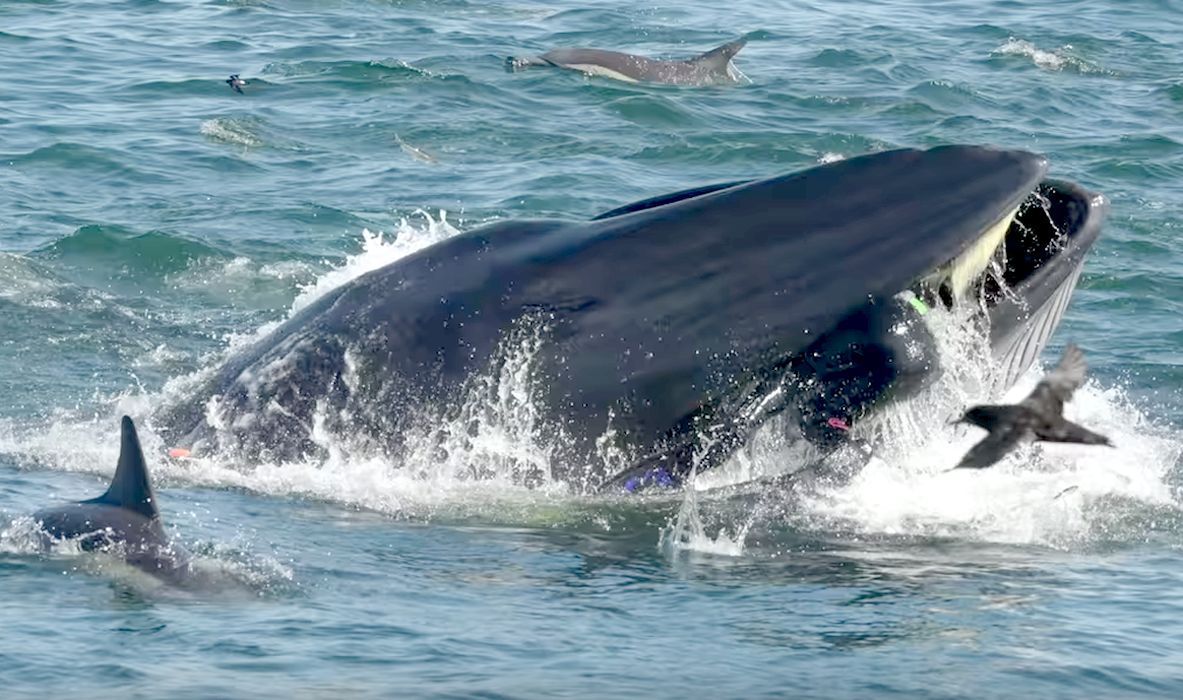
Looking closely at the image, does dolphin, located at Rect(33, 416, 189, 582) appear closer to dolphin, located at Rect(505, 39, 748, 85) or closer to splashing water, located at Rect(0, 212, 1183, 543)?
splashing water, located at Rect(0, 212, 1183, 543)

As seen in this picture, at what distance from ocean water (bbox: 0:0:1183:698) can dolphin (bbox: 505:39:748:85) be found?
344 millimetres

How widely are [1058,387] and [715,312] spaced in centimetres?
146

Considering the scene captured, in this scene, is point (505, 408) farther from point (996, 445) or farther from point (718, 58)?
point (718, 58)

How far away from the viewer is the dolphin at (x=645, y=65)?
2845 centimetres

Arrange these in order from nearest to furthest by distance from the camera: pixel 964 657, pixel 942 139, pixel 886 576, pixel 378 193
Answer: pixel 964 657, pixel 886 576, pixel 378 193, pixel 942 139

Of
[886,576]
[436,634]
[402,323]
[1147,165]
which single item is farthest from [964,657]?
[1147,165]

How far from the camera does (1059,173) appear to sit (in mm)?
23453

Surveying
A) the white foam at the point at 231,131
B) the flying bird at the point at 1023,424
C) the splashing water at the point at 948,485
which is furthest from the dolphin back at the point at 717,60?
the flying bird at the point at 1023,424

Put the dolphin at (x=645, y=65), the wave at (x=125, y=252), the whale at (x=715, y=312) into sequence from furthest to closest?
1. the dolphin at (x=645, y=65)
2. the wave at (x=125, y=252)
3. the whale at (x=715, y=312)

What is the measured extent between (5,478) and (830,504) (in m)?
4.20

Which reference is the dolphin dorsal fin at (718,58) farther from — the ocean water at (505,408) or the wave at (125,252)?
the wave at (125,252)

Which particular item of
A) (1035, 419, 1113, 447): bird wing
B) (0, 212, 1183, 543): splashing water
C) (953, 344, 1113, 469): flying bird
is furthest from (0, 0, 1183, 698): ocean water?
(1035, 419, 1113, 447): bird wing

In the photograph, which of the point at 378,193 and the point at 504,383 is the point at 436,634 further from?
the point at 378,193

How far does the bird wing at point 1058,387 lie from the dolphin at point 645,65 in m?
19.3
